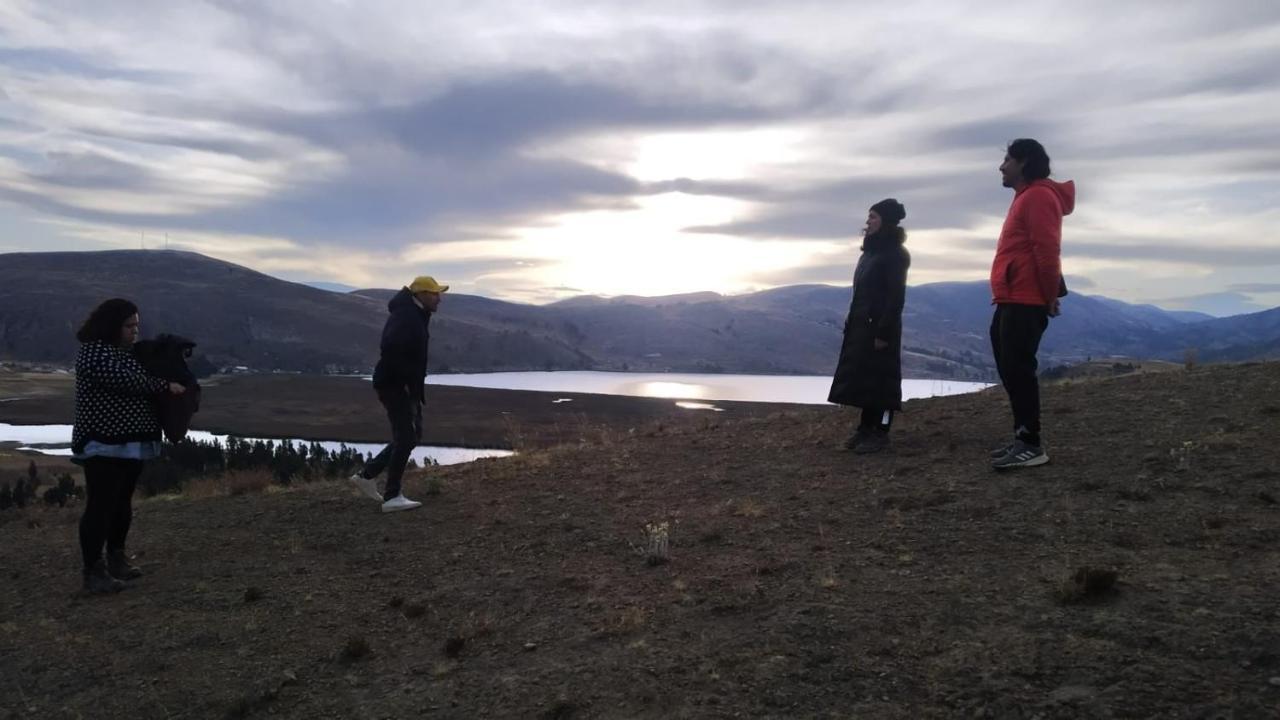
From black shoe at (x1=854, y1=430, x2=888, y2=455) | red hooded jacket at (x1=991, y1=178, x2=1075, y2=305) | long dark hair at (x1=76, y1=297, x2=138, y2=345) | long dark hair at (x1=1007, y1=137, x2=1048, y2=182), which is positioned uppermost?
long dark hair at (x1=1007, y1=137, x2=1048, y2=182)

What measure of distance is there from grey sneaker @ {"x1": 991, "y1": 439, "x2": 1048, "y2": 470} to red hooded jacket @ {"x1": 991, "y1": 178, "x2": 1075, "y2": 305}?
1384 mm

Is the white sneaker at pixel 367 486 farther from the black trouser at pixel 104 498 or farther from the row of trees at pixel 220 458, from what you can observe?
the row of trees at pixel 220 458

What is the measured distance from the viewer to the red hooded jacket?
6.97 metres

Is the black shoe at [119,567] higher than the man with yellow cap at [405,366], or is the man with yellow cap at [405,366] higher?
the man with yellow cap at [405,366]

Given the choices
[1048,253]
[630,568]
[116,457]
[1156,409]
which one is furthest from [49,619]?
[1156,409]

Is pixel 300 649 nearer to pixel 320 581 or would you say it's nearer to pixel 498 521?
pixel 320 581

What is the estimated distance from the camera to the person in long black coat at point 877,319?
8.68m

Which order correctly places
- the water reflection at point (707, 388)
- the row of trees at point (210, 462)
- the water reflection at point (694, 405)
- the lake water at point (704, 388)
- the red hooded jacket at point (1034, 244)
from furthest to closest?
the water reflection at point (707, 388) < the lake water at point (704, 388) < the water reflection at point (694, 405) < the row of trees at point (210, 462) < the red hooded jacket at point (1034, 244)

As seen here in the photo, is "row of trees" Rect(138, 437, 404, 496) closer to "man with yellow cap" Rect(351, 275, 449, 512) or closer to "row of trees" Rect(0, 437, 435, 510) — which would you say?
"row of trees" Rect(0, 437, 435, 510)

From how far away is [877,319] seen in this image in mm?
8734

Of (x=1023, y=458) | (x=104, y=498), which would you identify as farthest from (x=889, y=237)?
(x=104, y=498)

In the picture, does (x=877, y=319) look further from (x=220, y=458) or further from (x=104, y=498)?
(x=220, y=458)

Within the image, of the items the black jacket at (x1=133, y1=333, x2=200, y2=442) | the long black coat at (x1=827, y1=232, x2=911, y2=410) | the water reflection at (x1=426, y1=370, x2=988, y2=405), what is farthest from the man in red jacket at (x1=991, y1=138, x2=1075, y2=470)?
the water reflection at (x1=426, y1=370, x2=988, y2=405)

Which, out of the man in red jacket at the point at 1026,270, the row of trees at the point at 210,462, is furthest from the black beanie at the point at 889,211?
the row of trees at the point at 210,462
